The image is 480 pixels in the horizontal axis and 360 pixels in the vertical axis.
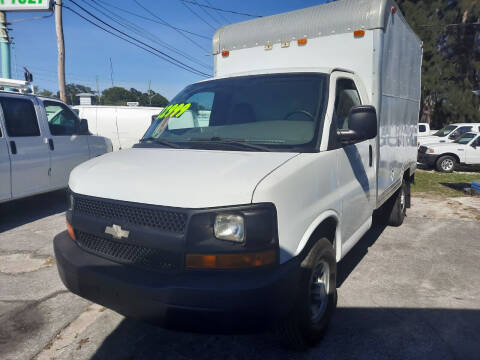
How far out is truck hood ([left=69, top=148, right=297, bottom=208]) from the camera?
88.9 inches

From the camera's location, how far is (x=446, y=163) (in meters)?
14.6

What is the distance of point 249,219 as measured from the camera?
87.1 inches

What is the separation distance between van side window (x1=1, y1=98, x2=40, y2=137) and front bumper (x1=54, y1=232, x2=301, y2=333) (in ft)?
16.3

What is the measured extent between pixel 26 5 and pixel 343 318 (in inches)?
571

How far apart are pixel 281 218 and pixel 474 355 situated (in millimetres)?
1942

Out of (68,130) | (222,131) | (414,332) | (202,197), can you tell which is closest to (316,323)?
(414,332)

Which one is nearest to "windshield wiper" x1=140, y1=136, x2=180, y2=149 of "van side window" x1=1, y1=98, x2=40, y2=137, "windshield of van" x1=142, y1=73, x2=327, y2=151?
"windshield of van" x1=142, y1=73, x2=327, y2=151

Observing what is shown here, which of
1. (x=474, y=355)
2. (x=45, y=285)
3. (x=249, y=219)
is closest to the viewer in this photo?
(x=249, y=219)

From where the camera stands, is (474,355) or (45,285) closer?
(474,355)

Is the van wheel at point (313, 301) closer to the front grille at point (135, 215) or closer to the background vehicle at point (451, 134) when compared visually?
the front grille at point (135, 215)

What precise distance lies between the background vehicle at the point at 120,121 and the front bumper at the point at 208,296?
12.4m

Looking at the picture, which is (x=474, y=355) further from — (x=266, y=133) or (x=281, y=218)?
(x=266, y=133)

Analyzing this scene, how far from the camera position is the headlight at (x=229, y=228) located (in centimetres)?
223

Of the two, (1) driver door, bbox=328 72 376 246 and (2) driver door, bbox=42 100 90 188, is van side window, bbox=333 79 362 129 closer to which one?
(1) driver door, bbox=328 72 376 246
